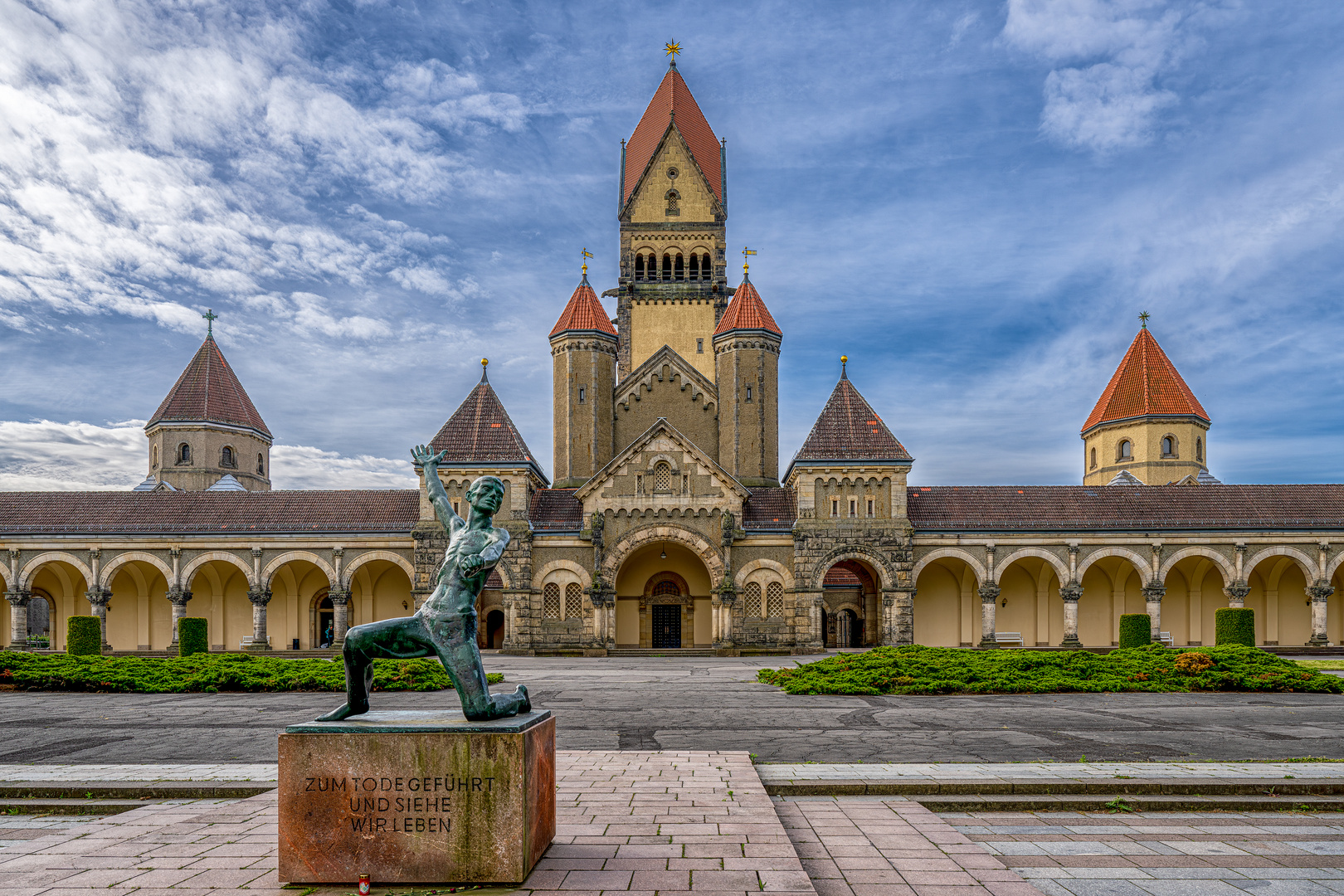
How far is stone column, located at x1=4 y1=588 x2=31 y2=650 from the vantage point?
35125mm

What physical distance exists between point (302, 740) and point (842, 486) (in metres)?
29.9

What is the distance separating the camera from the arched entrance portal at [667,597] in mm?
36469

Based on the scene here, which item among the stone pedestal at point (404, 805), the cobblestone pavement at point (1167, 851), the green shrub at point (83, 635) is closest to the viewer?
the stone pedestal at point (404, 805)

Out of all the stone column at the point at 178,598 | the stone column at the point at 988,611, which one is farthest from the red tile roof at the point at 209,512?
the stone column at the point at 988,611

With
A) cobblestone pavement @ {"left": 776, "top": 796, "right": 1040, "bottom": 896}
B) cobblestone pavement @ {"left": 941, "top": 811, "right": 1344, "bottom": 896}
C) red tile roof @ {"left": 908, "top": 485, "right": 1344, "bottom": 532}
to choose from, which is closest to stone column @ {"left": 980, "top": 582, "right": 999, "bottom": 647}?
red tile roof @ {"left": 908, "top": 485, "right": 1344, "bottom": 532}

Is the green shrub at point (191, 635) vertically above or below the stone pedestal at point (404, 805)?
below

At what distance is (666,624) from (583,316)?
14164mm

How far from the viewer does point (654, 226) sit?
44.5m

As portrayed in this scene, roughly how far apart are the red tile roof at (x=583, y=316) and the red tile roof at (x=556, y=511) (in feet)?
25.7

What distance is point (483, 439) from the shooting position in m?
35.5

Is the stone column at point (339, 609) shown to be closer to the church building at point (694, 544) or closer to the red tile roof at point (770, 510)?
the church building at point (694, 544)

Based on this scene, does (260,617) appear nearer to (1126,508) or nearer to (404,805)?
(404,805)

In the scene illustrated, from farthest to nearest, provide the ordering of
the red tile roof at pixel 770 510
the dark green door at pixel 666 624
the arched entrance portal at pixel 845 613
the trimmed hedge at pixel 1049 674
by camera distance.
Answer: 1. the arched entrance portal at pixel 845 613
2. the dark green door at pixel 666 624
3. the red tile roof at pixel 770 510
4. the trimmed hedge at pixel 1049 674

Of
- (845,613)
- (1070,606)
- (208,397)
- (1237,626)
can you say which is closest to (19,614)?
(208,397)
